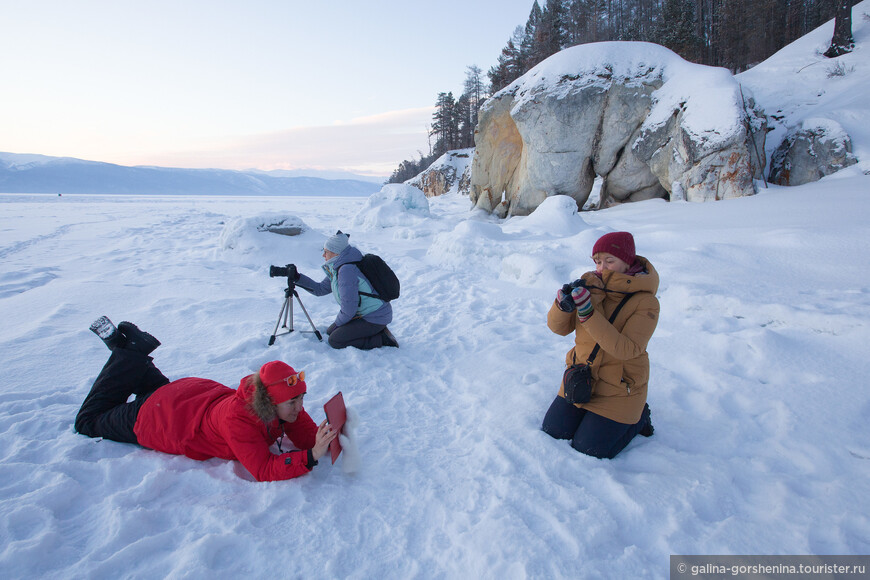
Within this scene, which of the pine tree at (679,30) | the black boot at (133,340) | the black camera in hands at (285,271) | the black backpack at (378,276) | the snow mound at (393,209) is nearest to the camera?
the black boot at (133,340)

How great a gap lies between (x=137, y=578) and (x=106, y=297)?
588 centimetres

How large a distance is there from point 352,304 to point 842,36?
21.0 meters

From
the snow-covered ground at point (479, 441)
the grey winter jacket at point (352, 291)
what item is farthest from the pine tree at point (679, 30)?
the grey winter jacket at point (352, 291)

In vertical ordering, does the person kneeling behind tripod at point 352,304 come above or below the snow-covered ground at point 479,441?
above

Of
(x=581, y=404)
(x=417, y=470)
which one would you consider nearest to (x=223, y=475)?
(x=417, y=470)

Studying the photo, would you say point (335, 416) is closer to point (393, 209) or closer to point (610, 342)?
point (610, 342)

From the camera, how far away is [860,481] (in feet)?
7.82

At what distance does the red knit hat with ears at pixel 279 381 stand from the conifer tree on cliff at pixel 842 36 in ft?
71.1

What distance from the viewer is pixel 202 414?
8.32ft

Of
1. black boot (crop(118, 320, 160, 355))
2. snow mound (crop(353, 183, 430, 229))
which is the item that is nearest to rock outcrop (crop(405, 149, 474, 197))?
snow mound (crop(353, 183, 430, 229))

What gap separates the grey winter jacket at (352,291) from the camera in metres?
4.34

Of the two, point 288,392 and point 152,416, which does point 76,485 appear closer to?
point 152,416

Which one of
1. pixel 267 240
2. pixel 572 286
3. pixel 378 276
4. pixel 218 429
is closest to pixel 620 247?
pixel 572 286

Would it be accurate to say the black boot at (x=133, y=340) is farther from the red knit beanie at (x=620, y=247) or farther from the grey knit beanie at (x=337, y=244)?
the red knit beanie at (x=620, y=247)
